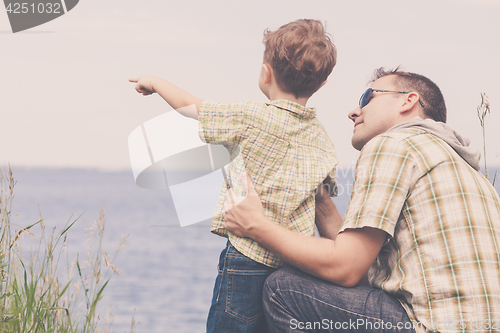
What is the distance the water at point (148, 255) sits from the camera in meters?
4.04

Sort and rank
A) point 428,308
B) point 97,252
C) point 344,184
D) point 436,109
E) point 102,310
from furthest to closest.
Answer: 1. point 102,310
2. point 97,252
3. point 344,184
4. point 436,109
5. point 428,308

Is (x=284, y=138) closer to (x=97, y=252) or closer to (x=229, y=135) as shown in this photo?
(x=229, y=135)

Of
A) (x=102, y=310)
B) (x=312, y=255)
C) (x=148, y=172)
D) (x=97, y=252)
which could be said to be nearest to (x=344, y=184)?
(x=312, y=255)

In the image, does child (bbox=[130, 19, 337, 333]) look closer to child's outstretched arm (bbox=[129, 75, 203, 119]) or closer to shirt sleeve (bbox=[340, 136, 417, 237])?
child's outstretched arm (bbox=[129, 75, 203, 119])

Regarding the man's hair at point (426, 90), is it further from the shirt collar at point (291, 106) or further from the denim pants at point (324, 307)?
the denim pants at point (324, 307)

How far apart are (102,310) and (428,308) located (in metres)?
2.04

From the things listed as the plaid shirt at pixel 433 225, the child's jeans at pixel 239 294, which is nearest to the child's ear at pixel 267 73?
the plaid shirt at pixel 433 225

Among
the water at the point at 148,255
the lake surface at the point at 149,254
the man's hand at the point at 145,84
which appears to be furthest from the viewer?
the water at the point at 148,255

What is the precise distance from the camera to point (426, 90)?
212cm

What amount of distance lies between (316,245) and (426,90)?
94 centimetres

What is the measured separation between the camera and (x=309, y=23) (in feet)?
7.33

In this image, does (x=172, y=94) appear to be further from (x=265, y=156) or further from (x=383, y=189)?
(x=383, y=189)

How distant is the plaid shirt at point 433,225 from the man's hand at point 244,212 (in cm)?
39

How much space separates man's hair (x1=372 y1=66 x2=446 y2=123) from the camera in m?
2.11
